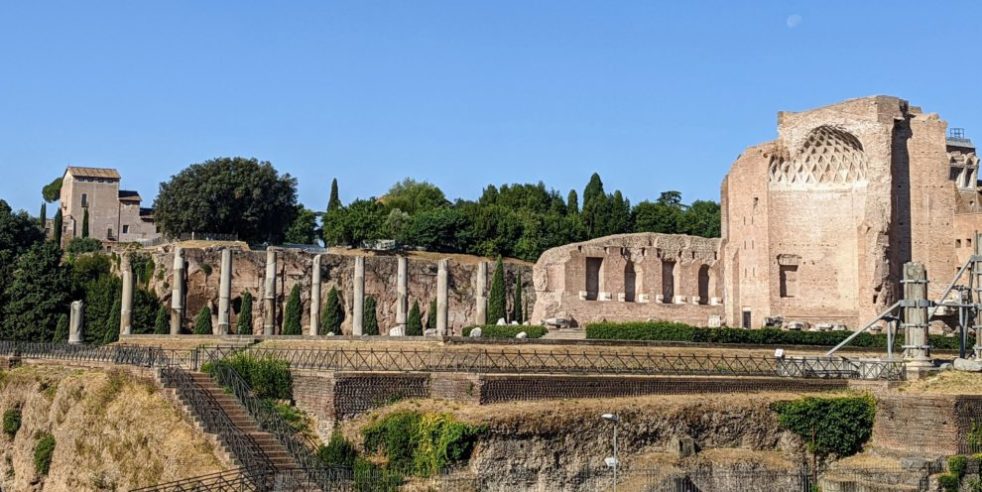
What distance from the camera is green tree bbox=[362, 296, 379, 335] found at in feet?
202

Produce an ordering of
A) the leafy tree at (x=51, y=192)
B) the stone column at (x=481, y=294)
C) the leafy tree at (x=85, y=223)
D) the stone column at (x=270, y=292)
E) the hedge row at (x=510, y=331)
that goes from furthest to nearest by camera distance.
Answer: the leafy tree at (x=51, y=192) → the leafy tree at (x=85, y=223) → the stone column at (x=481, y=294) → the stone column at (x=270, y=292) → the hedge row at (x=510, y=331)

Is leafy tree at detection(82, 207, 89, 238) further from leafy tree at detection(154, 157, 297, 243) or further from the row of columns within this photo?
the row of columns

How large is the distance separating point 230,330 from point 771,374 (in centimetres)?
3195

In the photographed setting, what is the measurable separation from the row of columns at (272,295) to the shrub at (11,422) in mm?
19414

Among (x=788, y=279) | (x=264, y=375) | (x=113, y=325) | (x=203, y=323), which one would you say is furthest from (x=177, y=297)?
(x=788, y=279)

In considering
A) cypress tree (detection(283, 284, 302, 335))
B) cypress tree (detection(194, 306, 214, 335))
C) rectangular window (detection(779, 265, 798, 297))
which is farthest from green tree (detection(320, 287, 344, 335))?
rectangular window (detection(779, 265, 798, 297))

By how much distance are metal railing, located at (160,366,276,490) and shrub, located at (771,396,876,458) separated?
16.3 metres

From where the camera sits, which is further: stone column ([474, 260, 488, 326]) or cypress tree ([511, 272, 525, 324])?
stone column ([474, 260, 488, 326])

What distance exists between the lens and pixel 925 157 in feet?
185

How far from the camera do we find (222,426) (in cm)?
3028

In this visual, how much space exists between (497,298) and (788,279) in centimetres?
1552

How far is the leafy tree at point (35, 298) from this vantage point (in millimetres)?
60750

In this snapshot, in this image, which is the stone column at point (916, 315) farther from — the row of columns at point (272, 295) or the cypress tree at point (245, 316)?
the cypress tree at point (245, 316)

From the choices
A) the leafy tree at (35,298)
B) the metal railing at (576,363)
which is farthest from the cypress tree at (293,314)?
the metal railing at (576,363)
